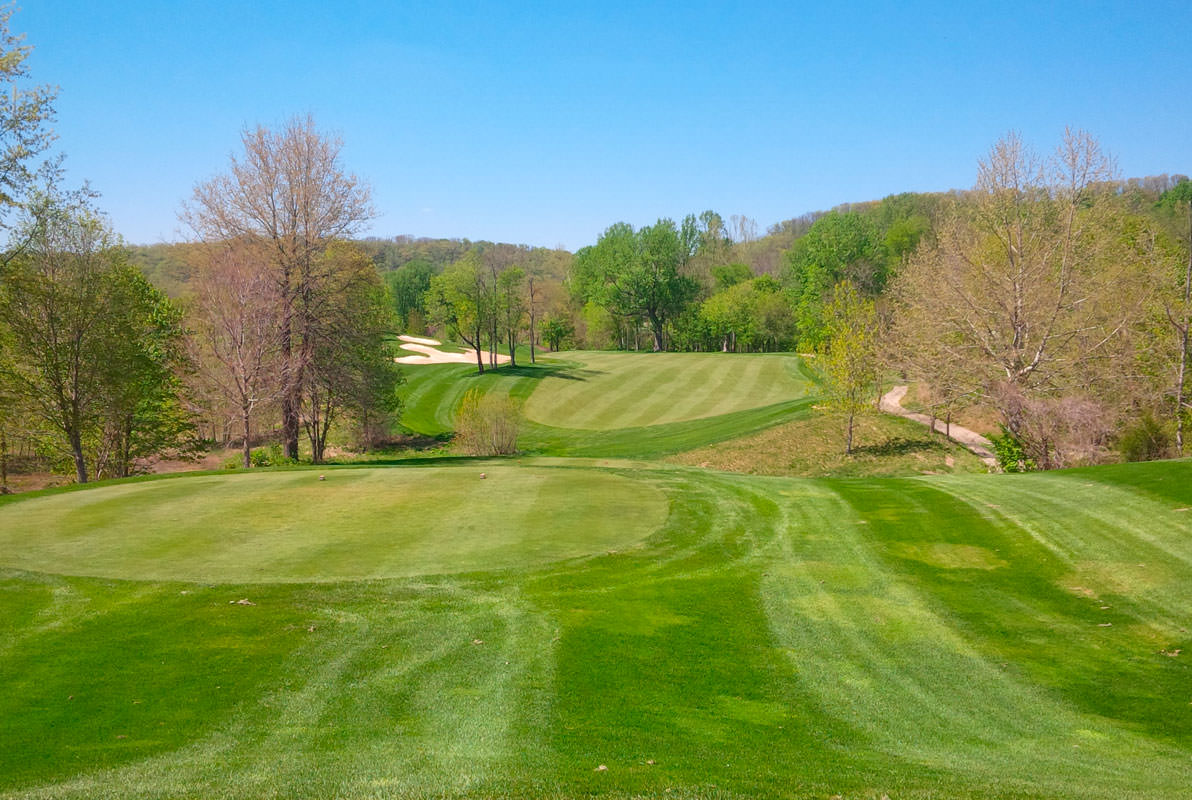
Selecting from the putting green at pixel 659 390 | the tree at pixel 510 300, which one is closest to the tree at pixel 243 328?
the putting green at pixel 659 390

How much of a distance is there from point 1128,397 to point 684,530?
24176 mm

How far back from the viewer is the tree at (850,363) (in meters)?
33.9

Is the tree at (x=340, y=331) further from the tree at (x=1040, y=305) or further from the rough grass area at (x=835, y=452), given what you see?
the tree at (x=1040, y=305)

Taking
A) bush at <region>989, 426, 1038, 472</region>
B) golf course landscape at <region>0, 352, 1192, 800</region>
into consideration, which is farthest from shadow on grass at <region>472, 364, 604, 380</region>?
golf course landscape at <region>0, 352, 1192, 800</region>

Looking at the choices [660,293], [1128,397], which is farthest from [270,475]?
[660,293]

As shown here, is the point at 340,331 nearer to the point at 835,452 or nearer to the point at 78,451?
the point at 78,451

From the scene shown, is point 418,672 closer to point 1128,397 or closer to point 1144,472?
point 1144,472

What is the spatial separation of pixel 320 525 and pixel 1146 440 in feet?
102

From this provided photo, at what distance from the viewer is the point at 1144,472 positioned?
17047 millimetres

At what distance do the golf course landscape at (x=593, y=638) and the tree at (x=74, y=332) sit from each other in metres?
13.3

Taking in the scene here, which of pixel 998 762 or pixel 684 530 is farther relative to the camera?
pixel 684 530

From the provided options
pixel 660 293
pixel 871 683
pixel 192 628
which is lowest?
pixel 871 683

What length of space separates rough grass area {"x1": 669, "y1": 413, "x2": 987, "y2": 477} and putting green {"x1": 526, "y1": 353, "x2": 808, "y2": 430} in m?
7.11

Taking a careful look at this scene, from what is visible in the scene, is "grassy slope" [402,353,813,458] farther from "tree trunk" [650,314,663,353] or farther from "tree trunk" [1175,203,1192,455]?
"tree trunk" [650,314,663,353]
